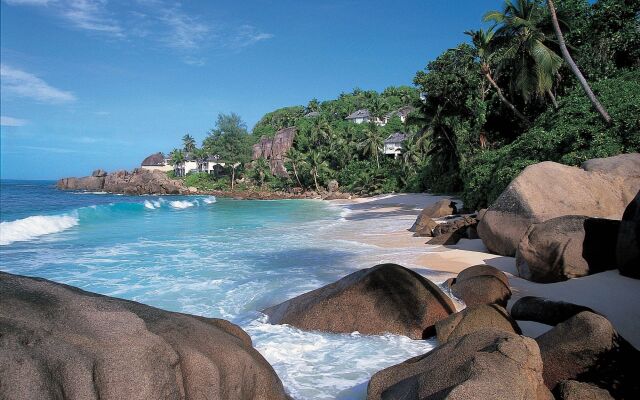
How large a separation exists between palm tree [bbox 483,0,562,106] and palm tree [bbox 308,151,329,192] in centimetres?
3648

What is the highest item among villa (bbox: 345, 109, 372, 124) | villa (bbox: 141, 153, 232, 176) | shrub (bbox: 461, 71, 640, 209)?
villa (bbox: 345, 109, 372, 124)

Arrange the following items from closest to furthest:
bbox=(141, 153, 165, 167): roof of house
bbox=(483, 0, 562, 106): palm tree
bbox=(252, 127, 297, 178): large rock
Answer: bbox=(483, 0, 562, 106): palm tree → bbox=(252, 127, 297, 178): large rock → bbox=(141, 153, 165, 167): roof of house

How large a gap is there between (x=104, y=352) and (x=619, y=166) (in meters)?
12.1

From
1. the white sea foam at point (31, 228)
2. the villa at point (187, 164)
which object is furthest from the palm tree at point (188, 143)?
the white sea foam at point (31, 228)

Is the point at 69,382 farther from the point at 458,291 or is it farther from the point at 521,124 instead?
the point at 521,124

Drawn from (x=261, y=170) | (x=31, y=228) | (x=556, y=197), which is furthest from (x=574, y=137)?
(x=261, y=170)

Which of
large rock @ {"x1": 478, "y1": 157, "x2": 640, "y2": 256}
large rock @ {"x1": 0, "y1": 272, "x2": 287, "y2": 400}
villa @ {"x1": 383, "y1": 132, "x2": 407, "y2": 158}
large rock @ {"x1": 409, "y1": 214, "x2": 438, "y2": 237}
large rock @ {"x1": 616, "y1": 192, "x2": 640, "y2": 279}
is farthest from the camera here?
villa @ {"x1": 383, "y1": 132, "x2": 407, "y2": 158}

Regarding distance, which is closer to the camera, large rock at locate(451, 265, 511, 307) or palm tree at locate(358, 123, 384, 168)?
large rock at locate(451, 265, 511, 307)

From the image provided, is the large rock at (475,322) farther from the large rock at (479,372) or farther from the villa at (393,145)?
the villa at (393,145)

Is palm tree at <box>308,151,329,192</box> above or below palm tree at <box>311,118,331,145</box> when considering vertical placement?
below

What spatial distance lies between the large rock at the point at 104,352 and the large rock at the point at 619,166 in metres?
10.7

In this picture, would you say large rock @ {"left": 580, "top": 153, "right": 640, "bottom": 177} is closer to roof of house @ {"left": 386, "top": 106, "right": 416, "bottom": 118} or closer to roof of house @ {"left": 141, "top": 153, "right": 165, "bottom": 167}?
roof of house @ {"left": 386, "top": 106, "right": 416, "bottom": 118}

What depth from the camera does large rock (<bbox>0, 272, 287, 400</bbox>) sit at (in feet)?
8.39

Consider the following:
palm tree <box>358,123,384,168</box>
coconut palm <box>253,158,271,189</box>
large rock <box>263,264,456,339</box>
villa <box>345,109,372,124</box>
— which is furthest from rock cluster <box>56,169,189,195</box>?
large rock <box>263,264,456,339</box>
